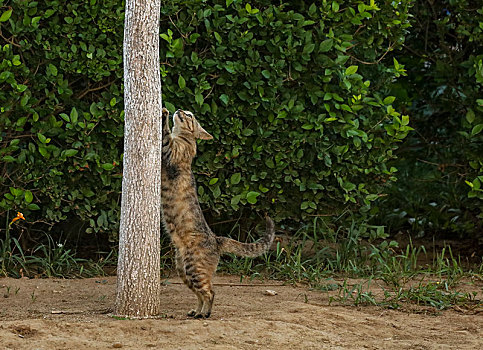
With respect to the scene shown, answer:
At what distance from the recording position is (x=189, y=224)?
584 cm

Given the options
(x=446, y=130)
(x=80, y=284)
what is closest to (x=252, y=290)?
(x=80, y=284)

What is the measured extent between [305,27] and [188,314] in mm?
3073

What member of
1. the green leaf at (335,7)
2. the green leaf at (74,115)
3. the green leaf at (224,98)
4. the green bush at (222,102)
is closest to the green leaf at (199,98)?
the green bush at (222,102)

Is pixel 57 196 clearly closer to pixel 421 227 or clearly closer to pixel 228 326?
pixel 228 326

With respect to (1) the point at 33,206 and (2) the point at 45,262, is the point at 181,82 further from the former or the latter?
(2) the point at 45,262

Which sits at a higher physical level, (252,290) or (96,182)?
(96,182)

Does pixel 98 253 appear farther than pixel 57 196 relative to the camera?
Yes

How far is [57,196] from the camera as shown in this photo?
6.51 meters

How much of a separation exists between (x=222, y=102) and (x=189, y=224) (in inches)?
56.0

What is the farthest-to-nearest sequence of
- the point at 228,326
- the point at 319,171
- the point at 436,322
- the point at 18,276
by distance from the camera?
1. the point at 319,171
2. the point at 18,276
3. the point at 436,322
4. the point at 228,326

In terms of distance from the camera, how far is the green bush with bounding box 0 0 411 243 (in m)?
6.36

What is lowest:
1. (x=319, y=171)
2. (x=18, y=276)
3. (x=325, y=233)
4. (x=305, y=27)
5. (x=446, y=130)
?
(x=18, y=276)

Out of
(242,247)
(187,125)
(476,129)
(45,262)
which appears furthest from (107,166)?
(476,129)

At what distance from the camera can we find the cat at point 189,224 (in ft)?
18.4
